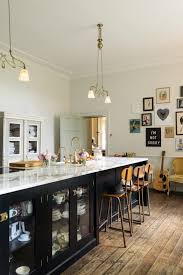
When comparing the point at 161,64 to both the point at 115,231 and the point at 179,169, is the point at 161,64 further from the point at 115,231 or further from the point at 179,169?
the point at 115,231

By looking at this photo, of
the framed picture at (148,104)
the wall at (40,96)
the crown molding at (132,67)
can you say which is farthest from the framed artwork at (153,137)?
the wall at (40,96)

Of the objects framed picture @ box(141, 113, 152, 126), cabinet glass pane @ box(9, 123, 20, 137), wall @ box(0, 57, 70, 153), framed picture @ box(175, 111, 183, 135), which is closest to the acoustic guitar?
framed picture @ box(175, 111, 183, 135)

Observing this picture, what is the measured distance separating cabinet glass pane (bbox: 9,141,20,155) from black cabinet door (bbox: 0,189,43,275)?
10.5ft

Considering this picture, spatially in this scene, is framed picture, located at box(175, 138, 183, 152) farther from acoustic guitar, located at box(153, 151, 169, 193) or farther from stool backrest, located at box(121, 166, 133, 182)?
stool backrest, located at box(121, 166, 133, 182)

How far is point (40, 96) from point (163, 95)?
315cm

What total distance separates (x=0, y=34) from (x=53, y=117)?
9.26 ft

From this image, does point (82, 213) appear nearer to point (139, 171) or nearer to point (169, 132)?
point (139, 171)

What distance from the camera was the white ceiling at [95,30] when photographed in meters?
3.73

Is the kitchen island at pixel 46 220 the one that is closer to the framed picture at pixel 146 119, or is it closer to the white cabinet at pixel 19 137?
the white cabinet at pixel 19 137

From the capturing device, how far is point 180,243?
3.15 meters

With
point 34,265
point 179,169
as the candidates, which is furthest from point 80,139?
point 34,265

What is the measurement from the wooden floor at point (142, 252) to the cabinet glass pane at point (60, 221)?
0.25 metres

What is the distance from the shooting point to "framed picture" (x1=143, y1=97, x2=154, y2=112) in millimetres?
6555

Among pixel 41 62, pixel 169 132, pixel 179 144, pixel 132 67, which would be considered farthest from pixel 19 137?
pixel 179 144
